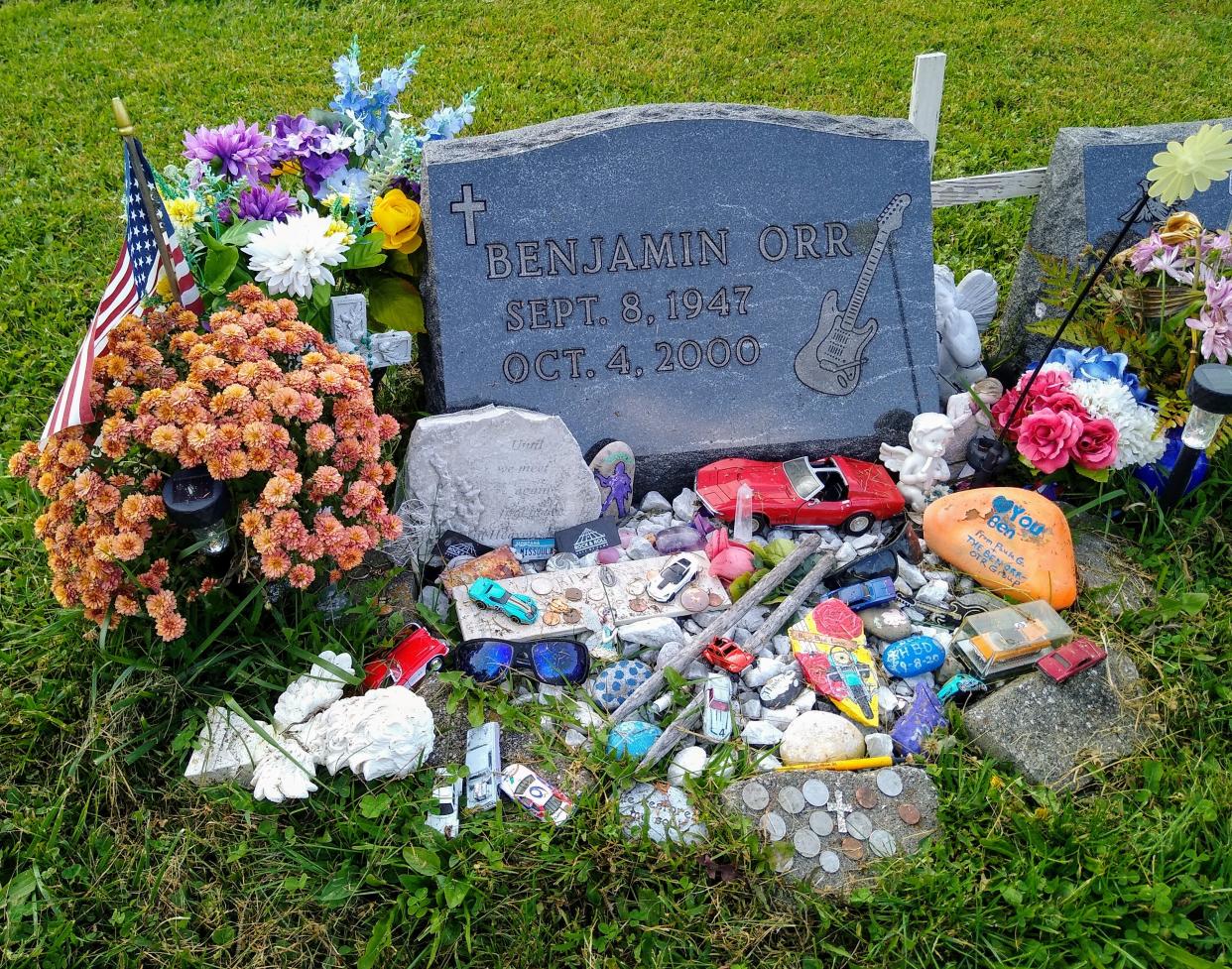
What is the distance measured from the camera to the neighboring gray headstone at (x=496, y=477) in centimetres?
340

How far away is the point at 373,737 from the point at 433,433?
1.12 m

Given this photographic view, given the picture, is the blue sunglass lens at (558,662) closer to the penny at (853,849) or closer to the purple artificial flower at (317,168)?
the penny at (853,849)

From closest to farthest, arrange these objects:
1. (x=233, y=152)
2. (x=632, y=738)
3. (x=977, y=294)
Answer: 1. (x=632, y=738)
2. (x=233, y=152)
3. (x=977, y=294)

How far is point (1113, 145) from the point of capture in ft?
12.8

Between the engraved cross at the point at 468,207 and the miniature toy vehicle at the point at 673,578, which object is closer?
the miniature toy vehicle at the point at 673,578

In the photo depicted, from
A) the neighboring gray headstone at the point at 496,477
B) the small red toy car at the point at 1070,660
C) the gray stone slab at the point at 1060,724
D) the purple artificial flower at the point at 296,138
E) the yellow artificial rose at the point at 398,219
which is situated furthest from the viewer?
the purple artificial flower at the point at 296,138

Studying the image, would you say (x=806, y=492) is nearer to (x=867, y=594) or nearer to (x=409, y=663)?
(x=867, y=594)

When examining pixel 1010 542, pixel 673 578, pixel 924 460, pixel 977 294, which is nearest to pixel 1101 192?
pixel 977 294

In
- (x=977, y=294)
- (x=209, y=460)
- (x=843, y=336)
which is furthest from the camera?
(x=977, y=294)

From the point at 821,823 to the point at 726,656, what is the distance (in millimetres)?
615

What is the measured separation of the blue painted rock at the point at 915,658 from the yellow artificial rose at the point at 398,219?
2.19 meters

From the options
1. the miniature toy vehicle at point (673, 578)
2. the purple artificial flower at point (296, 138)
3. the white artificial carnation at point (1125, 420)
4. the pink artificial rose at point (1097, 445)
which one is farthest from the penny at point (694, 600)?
the purple artificial flower at point (296, 138)

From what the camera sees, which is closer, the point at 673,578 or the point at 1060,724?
the point at 1060,724

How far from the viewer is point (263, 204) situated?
3432 millimetres
